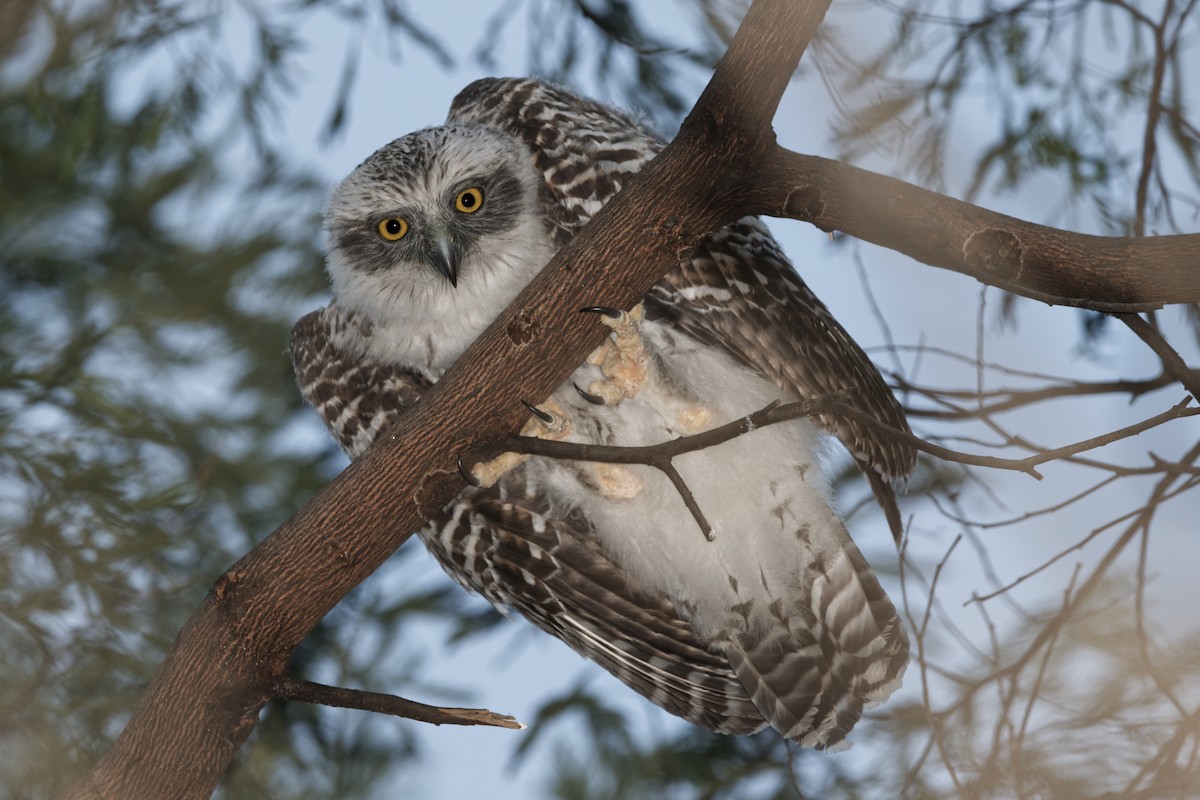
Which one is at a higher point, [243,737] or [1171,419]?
[1171,419]

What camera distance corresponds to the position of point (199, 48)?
16.1 feet

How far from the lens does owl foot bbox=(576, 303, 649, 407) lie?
3293 mm

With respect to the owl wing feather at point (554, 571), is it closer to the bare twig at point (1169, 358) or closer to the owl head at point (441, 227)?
the owl head at point (441, 227)

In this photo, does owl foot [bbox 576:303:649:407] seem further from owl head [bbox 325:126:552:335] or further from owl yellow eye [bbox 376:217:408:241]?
owl yellow eye [bbox 376:217:408:241]

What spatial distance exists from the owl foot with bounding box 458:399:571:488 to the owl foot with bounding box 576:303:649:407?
0.10 metres

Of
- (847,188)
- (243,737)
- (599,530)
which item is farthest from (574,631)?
(847,188)

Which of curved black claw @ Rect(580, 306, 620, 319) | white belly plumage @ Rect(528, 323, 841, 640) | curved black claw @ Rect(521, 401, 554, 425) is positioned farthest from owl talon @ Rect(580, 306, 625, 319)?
white belly plumage @ Rect(528, 323, 841, 640)

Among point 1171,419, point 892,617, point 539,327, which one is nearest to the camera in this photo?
point 1171,419

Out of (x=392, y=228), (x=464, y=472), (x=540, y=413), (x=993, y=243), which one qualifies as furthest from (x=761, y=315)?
(x=392, y=228)

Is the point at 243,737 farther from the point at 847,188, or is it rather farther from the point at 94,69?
the point at 94,69

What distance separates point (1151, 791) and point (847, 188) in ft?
4.03

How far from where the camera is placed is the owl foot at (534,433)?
3.25 m

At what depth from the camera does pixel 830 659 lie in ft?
12.1

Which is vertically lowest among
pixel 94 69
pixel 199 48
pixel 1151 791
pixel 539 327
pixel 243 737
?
pixel 243 737
